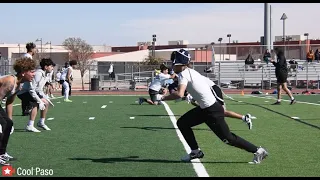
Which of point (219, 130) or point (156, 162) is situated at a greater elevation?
point (219, 130)

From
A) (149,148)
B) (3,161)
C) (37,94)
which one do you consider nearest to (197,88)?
(149,148)

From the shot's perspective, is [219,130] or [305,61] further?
[305,61]

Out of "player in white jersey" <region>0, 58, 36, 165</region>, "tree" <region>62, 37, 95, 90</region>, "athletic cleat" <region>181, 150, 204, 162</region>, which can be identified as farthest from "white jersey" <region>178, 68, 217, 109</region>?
"tree" <region>62, 37, 95, 90</region>

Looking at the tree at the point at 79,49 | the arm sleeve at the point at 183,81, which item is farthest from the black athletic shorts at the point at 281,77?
the tree at the point at 79,49

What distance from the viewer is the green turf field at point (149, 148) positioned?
7449mm

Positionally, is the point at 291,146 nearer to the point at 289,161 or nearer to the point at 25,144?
the point at 289,161

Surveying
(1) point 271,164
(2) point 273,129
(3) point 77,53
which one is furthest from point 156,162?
(3) point 77,53

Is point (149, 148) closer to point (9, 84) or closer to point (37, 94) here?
point (9, 84)

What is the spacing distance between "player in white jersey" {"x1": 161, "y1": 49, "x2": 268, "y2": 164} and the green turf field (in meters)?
0.23

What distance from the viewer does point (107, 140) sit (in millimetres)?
10477

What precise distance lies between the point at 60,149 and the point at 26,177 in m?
2.35

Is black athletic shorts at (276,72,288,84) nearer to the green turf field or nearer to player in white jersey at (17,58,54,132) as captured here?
the green turf field

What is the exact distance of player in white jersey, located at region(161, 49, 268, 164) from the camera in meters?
7.84

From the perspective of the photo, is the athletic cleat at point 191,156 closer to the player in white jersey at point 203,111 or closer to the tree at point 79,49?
the player in white jersey at point 203,111
